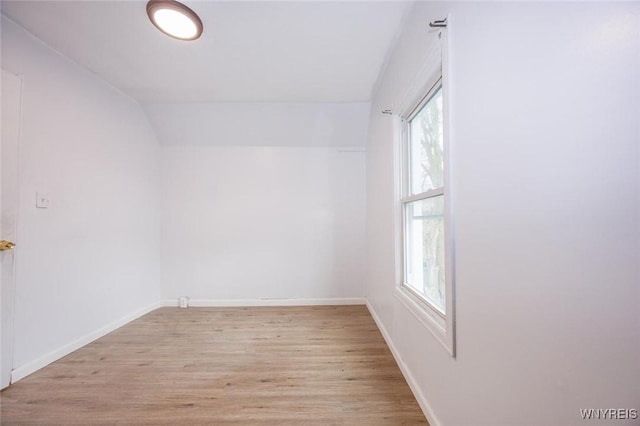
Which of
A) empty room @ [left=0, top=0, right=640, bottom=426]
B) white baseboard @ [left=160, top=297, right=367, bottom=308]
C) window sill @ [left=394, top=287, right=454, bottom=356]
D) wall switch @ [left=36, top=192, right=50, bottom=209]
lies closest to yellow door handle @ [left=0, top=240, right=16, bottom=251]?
empty room @ [left=0, top=0, right=640, bottom=426]

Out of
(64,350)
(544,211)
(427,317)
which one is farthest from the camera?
(64,350)

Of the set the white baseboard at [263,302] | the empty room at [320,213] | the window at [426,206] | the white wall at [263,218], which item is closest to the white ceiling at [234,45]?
the empty room at [320,213]

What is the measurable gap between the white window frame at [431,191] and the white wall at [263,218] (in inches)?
60.3

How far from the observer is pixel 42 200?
2070mm

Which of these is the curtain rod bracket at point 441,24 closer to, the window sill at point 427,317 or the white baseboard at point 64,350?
the window sill at point 427,317

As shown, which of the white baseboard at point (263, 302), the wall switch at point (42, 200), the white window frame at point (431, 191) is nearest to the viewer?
the white window frame at point (431, 191)

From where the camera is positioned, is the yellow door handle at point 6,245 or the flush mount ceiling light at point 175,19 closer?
the flush mount ceiling light at point 175,19

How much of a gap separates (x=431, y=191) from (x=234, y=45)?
1.93m

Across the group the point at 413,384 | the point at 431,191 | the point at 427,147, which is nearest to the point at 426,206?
the point at 431,191

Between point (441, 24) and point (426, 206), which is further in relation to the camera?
point (426, 206)

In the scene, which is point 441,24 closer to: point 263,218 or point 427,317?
point 427,317

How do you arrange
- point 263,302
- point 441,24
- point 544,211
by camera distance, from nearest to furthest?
point 544,211
point 441,24
point 263,302

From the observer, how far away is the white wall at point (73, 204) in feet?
6.43

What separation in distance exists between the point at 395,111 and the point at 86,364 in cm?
331
